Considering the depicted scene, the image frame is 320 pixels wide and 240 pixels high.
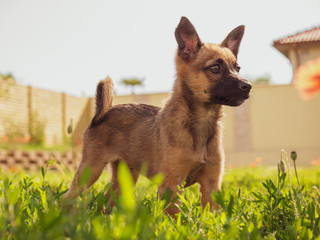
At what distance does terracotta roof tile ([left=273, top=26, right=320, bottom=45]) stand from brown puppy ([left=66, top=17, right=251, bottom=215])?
11814 mm

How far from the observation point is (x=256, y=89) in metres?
16.8

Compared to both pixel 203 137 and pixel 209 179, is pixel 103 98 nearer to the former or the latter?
pixel 203 137

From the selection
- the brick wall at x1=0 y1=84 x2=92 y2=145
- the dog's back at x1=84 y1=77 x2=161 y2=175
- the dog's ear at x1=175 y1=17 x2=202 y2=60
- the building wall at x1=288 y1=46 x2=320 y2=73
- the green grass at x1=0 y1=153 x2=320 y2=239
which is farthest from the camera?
the brick wall at x1=0 y1=84 x2=92 y2=145

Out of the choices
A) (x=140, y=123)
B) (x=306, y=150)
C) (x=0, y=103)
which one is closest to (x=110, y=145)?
(x=140, y=123)

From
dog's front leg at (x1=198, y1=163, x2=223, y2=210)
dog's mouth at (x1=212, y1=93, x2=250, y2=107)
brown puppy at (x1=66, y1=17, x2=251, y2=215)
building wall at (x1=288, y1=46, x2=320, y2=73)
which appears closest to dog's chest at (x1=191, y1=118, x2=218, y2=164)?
brown puppy at (x1=66, y1=17, x2=251, y2=215)

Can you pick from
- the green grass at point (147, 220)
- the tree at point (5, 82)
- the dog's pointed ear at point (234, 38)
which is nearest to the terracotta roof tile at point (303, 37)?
the tree at point (5, 82)

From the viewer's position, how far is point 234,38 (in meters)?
3.88

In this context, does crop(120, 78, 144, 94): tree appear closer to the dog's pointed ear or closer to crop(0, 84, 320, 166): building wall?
crop(0, 84, 320, 166): building wall

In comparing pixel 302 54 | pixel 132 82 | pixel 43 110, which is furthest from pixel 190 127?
pixel 132 82

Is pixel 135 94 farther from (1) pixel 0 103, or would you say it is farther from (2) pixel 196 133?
(2) pixel 196 133

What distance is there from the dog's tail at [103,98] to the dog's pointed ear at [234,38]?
132 cm

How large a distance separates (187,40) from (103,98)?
1.12 m

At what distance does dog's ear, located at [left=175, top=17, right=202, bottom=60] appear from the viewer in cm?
348

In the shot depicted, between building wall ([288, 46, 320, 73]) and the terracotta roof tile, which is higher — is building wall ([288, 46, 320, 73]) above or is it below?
below
